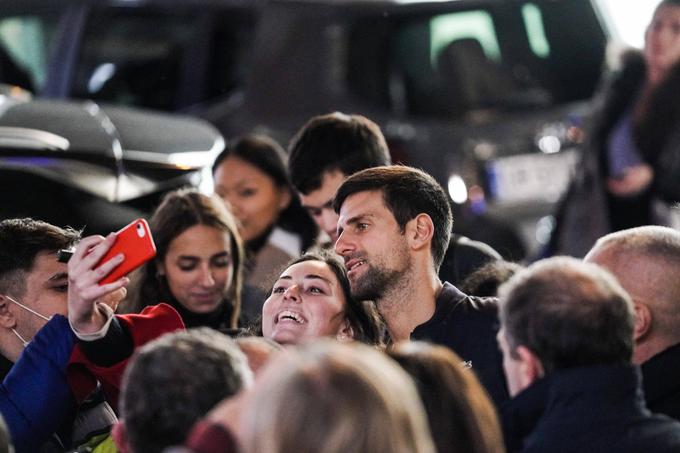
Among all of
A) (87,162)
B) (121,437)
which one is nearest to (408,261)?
(121,437)

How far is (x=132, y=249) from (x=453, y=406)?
3.99ft

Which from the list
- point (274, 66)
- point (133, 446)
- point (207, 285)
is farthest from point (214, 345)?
point (274, 66)

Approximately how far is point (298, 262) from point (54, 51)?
432 cm

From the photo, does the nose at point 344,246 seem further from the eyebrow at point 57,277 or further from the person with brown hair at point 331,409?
the person with brown hair at point 331,409

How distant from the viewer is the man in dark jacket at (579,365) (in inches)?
139

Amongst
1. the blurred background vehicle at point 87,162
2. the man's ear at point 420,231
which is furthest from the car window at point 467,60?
the man's ear at point 420,231

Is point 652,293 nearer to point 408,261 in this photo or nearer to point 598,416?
point 408,261

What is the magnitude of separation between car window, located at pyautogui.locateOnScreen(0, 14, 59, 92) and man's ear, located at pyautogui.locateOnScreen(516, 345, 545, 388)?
5.73 m

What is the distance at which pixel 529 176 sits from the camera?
28.8ft

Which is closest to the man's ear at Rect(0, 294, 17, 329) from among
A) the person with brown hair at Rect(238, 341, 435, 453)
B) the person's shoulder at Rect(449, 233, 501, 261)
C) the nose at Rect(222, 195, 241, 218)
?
the person's shoulder at Rect(449, 233, 501, 261)

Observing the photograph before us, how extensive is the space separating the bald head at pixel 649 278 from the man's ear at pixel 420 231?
541 millimetres

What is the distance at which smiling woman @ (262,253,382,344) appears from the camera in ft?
15.8

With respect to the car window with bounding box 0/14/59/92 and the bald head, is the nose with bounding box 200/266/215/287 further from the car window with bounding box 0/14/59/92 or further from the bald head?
the car window with bounding box 0/14/59/92

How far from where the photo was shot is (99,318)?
439 cm
